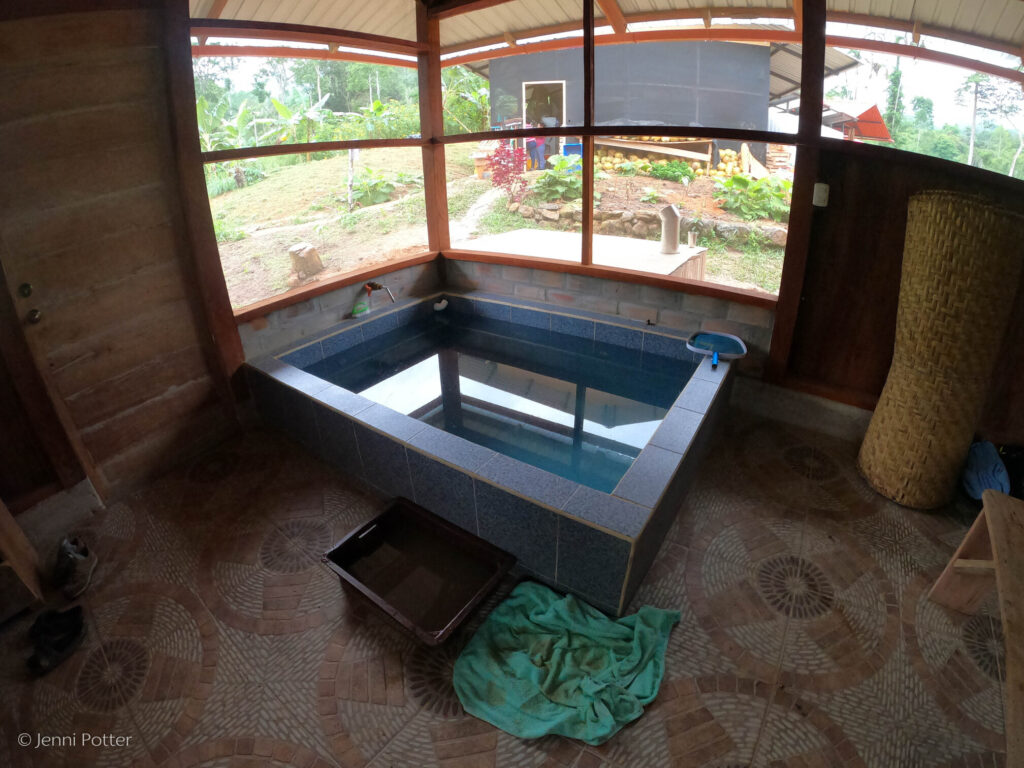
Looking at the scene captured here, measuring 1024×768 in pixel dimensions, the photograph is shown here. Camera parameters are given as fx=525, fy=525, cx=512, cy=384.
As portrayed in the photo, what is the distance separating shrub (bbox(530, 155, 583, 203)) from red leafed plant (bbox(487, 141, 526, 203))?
392 millimetres

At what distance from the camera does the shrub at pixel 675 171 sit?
10.5 meters

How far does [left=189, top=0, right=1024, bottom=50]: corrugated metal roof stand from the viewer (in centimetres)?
268

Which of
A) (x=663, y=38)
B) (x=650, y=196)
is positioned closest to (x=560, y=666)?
(x=663, y=38)

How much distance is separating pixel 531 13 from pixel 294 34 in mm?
2081

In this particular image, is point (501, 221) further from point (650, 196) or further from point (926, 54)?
point (926, 54)

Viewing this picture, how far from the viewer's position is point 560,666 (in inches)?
80.0

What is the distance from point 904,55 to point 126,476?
5.22 m

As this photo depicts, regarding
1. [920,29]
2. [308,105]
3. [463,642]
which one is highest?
[308,105]

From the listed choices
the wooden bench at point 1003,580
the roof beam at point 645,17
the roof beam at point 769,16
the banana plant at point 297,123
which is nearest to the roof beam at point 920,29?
the roof beam at point 769,16

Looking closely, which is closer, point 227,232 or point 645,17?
point 645,17

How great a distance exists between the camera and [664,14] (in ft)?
12.6

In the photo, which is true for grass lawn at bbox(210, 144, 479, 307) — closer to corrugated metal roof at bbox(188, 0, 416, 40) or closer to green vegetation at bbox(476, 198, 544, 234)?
green vegetation at bbox(476, 198, 544, 234)

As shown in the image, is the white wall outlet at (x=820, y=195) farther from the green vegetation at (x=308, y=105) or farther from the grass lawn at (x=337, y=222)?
the green vegetation at (x=308, y=105)

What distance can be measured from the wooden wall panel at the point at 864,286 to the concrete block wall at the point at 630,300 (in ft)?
0.87
